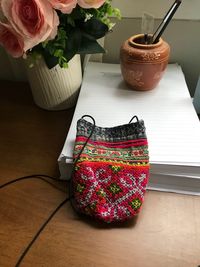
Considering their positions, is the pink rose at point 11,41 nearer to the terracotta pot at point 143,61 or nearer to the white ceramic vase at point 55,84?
the white ceramic vase at point 55,84

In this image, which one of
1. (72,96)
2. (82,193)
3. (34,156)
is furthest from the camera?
(72,96)

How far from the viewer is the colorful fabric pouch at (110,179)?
1.44ft

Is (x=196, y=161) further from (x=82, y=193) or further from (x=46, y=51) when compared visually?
(x=46, y=51)

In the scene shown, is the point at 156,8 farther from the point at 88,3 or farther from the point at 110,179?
the point at 110,179

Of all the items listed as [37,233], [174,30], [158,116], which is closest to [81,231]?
[37,233]

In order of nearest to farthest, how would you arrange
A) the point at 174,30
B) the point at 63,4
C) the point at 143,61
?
the point at 63,4
the point at 143,61
the point at 174,30

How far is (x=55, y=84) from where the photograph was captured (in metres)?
0.64

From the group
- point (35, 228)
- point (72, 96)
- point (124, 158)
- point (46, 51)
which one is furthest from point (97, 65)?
point (35, 228)

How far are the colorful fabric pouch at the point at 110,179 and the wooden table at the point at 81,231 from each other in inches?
1.3

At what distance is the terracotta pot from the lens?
59 cm

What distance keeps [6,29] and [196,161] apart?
16.7 inches

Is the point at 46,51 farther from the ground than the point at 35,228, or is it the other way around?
the point at 46,51

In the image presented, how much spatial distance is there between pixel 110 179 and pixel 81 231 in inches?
3.9

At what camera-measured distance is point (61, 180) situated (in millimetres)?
526
